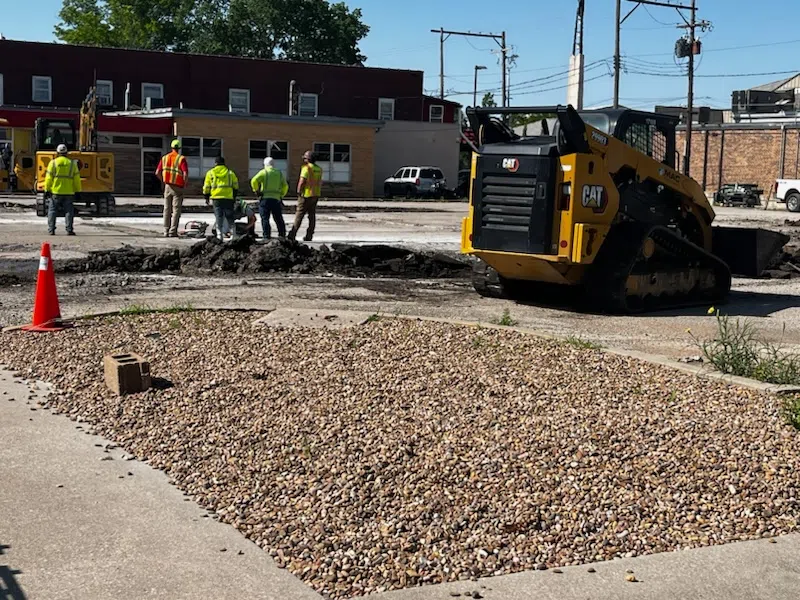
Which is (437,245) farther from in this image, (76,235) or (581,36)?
(581,36)

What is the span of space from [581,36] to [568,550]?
154 ft

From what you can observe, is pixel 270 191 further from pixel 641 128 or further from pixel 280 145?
pixel 280 145

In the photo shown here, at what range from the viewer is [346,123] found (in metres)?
55.7

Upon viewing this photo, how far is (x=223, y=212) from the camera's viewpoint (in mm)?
20641

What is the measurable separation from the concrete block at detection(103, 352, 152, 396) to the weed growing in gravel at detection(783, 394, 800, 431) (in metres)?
4.43

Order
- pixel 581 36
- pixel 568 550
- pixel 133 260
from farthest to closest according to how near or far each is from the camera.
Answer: pixel 581 36 → pixel 133 260 → pixel 568 550

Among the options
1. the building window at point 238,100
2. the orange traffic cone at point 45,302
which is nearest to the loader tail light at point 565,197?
the orange traffic cone at point 45,302

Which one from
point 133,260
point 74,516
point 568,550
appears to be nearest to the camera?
point 568,550

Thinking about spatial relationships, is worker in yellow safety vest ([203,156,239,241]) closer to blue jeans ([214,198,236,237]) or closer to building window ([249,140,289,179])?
blue jeans ([214,198,236,237])

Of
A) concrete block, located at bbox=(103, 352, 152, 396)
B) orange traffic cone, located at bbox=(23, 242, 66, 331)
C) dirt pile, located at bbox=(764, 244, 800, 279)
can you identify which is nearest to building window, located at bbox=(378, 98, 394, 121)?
dirt pile, located at bbox=(764, 244, 800, 279)

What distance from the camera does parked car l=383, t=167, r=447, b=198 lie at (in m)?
56.0

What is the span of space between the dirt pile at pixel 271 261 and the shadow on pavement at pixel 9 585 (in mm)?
11351

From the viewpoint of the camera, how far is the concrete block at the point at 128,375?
7719mm

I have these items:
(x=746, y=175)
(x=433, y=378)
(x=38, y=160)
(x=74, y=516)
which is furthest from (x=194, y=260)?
(x=746, y=175)
